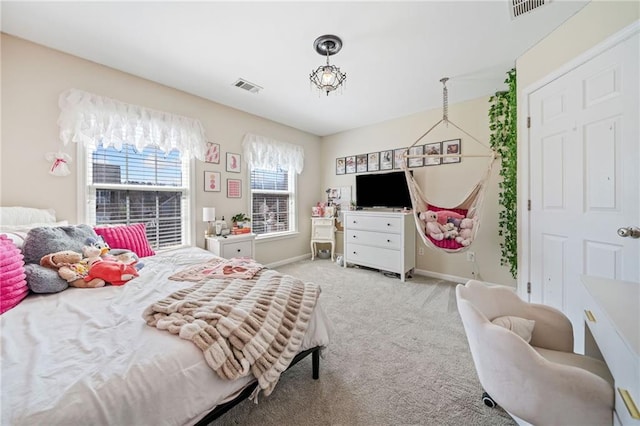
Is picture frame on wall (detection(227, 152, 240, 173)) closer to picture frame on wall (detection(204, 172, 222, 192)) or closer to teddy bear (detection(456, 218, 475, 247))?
picture frame on wall (detection(204, 172, 222, 192))

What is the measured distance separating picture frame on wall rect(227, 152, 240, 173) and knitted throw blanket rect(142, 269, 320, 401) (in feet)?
7.77

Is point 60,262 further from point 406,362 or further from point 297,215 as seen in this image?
point 297,215

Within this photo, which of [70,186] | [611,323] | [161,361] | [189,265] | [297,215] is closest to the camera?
[611,323]

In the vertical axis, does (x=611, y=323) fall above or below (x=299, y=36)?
below

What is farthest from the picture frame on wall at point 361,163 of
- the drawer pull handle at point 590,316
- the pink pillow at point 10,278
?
the pink pillow at point 10,278

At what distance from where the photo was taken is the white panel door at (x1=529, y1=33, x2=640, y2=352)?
139 centimetres

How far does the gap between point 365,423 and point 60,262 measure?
211 cm

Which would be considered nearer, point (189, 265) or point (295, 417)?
point (295, 417)

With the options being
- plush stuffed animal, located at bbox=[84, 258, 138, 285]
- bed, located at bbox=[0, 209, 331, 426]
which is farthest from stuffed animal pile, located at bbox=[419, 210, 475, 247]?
plush stuffed animal, located at bbox=[84, 258, 138, 285]

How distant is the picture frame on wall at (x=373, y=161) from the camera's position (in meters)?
4.14

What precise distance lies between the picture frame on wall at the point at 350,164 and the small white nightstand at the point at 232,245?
2.21 m

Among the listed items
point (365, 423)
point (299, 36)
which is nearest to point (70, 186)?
point (299, 36)

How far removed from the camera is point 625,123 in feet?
4.59

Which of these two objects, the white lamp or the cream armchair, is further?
the white lamp
